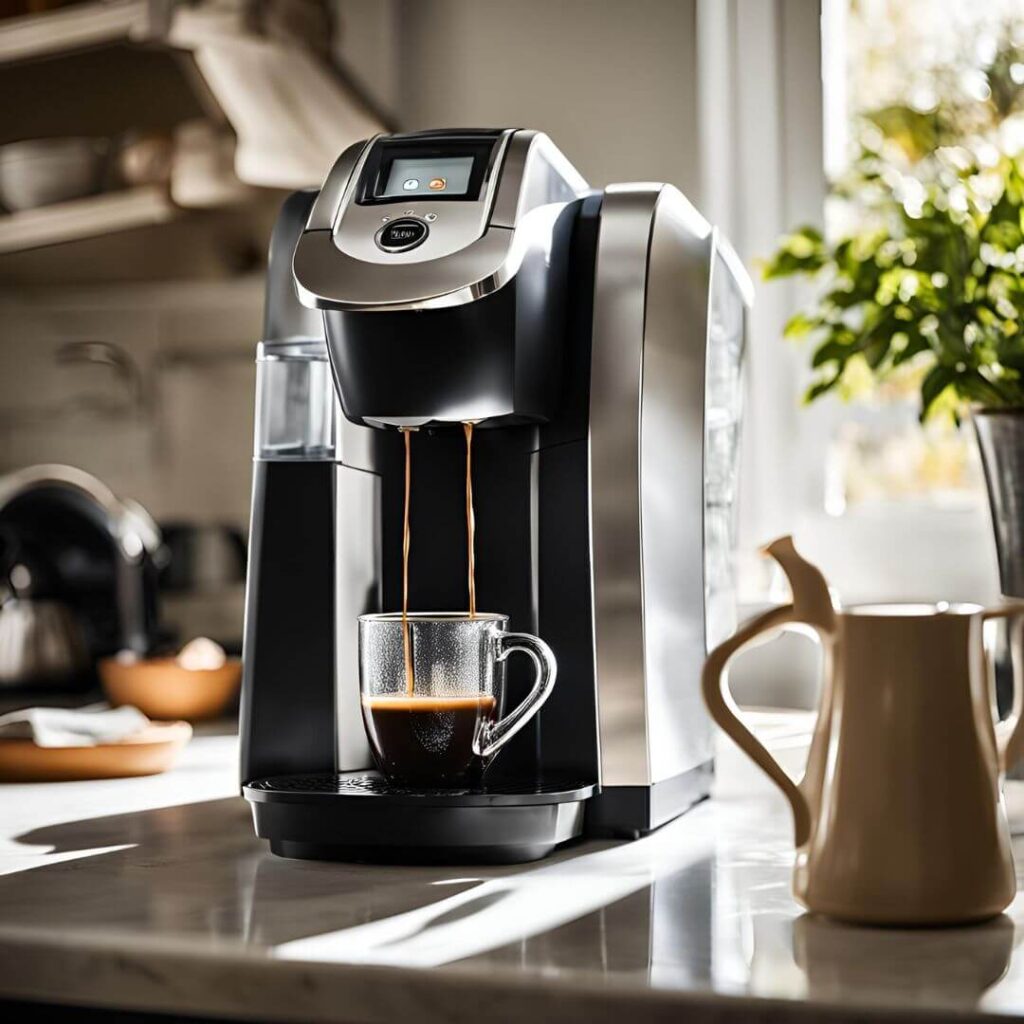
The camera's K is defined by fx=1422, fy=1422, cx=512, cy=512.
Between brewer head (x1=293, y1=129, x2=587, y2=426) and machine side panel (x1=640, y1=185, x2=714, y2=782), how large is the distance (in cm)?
7

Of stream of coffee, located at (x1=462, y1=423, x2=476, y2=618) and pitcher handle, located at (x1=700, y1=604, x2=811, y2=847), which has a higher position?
stream of coffee, located at (x1=462, y1=423, x2=476, y2=618)

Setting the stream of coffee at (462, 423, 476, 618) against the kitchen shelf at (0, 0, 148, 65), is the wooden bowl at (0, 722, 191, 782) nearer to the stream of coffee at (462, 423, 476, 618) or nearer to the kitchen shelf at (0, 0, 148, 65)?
the stream of coffee at (462, 423, 476, 618)

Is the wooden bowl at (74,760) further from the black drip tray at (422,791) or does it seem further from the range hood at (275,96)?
the range hood at (275,96)

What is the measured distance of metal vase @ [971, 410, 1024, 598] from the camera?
1.06m

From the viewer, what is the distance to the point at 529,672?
2.87 feet

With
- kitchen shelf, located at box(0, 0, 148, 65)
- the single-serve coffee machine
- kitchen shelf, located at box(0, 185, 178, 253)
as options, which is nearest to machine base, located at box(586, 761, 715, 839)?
the single-serve coffee machine

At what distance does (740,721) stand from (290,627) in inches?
13.1

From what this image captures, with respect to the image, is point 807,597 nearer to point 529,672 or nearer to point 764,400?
point 529,672

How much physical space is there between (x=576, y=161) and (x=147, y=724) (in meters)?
0.78

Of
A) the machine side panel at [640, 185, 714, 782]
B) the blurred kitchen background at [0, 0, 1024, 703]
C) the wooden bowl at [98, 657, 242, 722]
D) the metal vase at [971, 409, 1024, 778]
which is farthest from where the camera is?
the blurred kitchen background at [0, 0, 1024, 703]

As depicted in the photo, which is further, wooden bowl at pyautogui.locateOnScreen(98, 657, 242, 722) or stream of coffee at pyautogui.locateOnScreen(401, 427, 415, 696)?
wooden bowl at pyautogui.locateOnScreen(98, 657, 242, 722)

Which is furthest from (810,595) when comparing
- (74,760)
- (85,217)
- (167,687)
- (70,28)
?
(70,28)

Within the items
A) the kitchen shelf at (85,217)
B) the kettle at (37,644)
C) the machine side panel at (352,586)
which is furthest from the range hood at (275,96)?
the machine side panel at (352,586)

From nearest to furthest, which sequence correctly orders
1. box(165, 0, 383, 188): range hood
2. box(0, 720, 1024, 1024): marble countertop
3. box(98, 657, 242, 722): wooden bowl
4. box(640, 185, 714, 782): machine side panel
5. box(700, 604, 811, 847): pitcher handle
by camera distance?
box(0, 720, 1024, 1024): marble countertop < box(700, 604, 811, 847): pitcher handle < box(640, 185, 714, 782): machine side panel < box(98, 657, 242, 722): wooden bowl < box(165, 0, 383, 188): range hood
